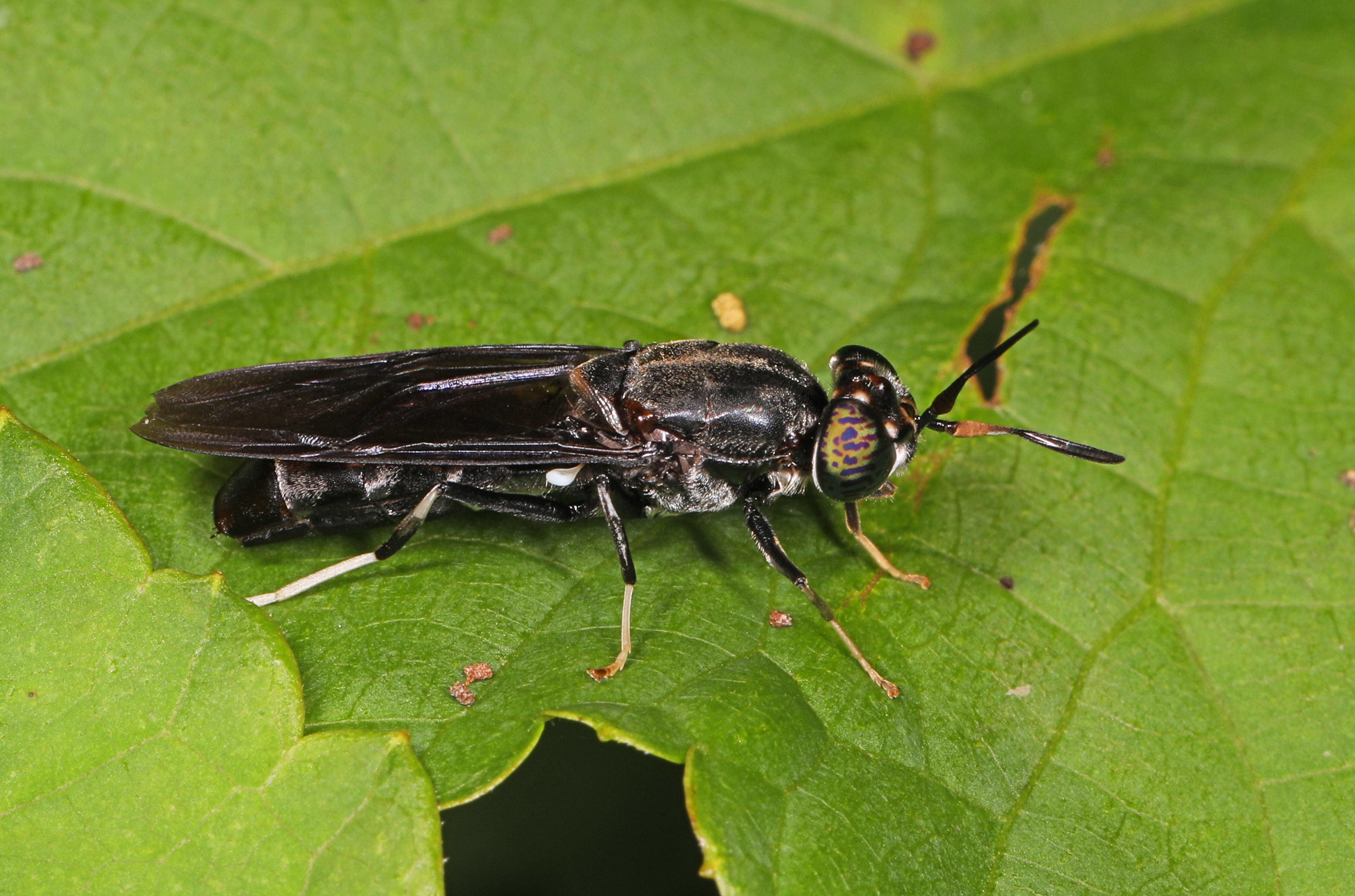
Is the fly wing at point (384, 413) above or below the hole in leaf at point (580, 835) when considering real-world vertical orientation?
above

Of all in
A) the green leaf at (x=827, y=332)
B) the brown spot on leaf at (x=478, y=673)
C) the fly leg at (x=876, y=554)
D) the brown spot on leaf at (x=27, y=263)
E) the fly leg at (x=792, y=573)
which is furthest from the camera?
the brown spot on leaf at (x=27, y=263)

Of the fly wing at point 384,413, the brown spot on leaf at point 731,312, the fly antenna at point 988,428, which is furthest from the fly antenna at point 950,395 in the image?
the fly wing at point 384,413

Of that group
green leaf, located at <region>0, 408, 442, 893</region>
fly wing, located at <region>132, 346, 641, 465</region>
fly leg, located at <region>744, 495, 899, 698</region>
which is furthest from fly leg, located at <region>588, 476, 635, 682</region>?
green leaf, located at <region>0, 408, 442, 893</region>

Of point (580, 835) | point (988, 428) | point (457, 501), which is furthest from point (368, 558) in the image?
point (988, 428)

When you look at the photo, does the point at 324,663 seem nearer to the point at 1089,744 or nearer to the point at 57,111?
the point at 1089,744

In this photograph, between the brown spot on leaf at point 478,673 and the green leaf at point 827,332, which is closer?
the green leaf at point 827,332

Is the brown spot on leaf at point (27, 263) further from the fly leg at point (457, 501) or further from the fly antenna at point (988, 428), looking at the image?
the fly antenna at point (988, 428)
